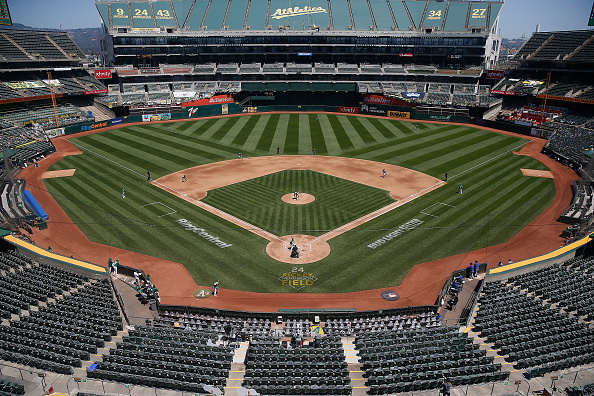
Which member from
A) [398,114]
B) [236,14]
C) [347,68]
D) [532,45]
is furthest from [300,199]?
[236,14]

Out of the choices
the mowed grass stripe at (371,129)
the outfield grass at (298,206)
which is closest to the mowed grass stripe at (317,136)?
the mowed grass stripe at (371,129)

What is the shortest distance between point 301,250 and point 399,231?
8.67 meters

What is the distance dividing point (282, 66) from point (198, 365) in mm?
82043

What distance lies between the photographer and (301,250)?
30594mm

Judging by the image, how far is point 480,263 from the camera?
28.7 metres

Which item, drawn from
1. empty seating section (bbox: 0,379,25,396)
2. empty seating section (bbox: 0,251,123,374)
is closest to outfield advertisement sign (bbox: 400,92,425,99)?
empty seating section (bbox: 0,251,123,374)

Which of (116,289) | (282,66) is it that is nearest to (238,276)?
(116,289)

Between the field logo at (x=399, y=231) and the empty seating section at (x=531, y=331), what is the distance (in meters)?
9.09

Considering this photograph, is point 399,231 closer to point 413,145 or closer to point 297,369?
point 297,369

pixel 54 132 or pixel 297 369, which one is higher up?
pixel 54 132

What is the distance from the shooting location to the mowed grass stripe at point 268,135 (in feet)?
194

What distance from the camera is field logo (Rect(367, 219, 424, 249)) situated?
31.5 m

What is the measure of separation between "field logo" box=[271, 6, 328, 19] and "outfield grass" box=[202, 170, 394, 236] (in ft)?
207

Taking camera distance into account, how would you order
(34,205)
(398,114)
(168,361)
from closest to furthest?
(168,361) → (34,205) → (398,114)
